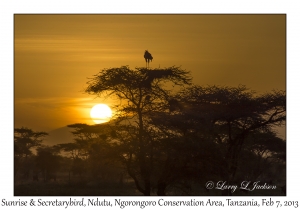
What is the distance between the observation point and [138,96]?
2475cm

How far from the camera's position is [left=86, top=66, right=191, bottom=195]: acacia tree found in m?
24.2

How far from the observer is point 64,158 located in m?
49.1

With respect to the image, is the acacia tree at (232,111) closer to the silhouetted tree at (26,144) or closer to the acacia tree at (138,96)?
the acacia tree at (138,96)

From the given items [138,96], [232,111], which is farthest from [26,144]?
[138,96]

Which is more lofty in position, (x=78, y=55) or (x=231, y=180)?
(x=78, y=55)

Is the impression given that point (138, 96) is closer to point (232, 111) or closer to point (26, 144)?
point (232, 111)

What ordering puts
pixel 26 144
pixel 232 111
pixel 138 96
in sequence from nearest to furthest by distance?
pixel 138 96 → pixel 232 111 → pixel 26 144

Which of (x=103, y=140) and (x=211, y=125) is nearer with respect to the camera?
(x=103, y=140)

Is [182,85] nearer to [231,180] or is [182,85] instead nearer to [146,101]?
[146,101]

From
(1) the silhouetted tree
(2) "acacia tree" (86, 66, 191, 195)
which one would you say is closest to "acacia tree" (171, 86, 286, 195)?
(2) "acacia tree" (86, 66, 191, 195)
